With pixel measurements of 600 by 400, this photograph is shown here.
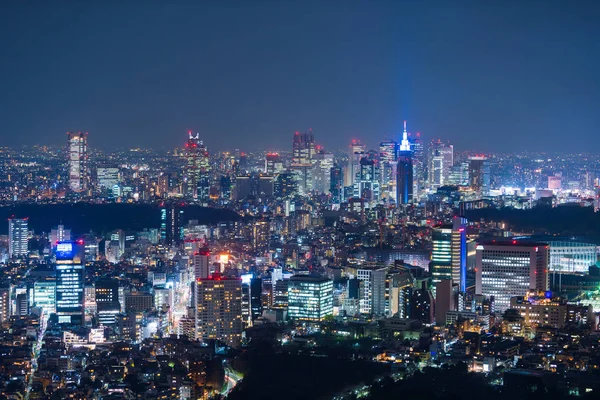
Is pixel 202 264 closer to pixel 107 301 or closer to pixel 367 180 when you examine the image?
pixel 107 301

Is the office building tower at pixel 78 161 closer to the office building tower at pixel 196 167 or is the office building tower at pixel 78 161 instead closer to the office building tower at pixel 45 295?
the office building tower at pixel 196 167

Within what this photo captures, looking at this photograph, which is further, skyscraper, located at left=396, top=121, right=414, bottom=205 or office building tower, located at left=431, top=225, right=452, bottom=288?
skyscraper, located at left=396, top=121, right=414, bottom=205

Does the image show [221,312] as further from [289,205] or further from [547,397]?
[289,205]

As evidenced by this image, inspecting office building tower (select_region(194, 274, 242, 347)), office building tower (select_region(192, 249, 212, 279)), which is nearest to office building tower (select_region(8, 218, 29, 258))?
office building tower (select_region(192, 249, 212, 279))

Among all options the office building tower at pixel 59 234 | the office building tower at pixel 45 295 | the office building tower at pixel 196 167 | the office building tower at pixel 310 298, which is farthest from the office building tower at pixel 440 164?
the office building tower at pixel 45 295

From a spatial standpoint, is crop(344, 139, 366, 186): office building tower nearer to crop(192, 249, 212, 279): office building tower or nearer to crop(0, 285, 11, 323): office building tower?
crop(192, 249, 212, 279): office building tower

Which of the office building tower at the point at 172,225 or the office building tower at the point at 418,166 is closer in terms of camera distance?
the office building tower at the point at 172,225

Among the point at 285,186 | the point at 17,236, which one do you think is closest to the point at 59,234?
the point at 17,236
